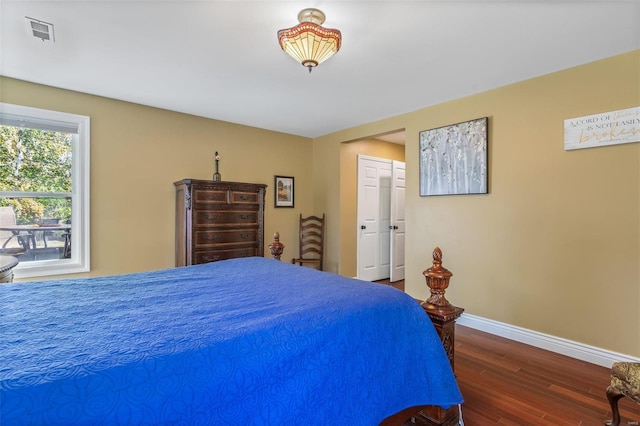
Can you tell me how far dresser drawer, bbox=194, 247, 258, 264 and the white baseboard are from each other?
104 inches

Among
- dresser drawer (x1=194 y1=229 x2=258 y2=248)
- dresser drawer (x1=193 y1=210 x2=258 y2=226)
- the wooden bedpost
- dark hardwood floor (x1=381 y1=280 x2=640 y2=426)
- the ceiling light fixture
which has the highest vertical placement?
the ceiling light fixture

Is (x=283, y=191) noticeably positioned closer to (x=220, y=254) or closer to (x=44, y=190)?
(x=220, y=254)

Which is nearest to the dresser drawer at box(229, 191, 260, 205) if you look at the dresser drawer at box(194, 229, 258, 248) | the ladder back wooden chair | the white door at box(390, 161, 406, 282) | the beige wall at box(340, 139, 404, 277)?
the dresser drawer at box(194, 229, 258, 248)

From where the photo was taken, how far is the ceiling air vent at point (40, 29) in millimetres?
2098

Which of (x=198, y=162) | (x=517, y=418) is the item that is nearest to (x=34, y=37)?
(x=198, y=162)

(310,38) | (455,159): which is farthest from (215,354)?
(455,159)

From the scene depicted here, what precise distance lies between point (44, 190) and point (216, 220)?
171 centimetres

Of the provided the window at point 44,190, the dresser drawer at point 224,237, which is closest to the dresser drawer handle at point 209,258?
the dresser drawer at point 224,237

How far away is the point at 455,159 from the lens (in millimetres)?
3486

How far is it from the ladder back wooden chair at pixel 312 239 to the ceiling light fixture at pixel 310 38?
325 centimetres

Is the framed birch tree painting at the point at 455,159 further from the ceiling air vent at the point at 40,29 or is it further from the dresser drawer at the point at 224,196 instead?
the ceiling air vent at the point at 40,29

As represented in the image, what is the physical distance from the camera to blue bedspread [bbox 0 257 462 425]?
2.71 feet

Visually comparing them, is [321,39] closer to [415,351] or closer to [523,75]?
[415,351]

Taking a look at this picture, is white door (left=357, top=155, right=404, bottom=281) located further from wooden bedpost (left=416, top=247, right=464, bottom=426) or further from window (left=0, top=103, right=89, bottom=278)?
window (left=0, top=103, right=89, bottom=278)
